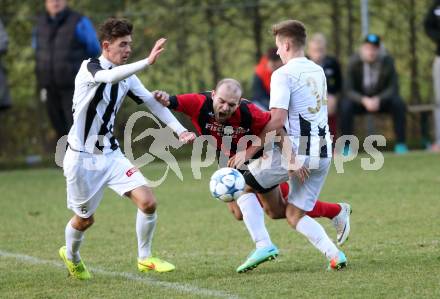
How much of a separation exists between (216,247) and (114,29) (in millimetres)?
2005

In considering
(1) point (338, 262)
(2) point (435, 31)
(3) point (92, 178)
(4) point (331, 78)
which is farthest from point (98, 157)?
(2) point (435, 31)

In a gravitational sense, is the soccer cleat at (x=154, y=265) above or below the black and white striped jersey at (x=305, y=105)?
below

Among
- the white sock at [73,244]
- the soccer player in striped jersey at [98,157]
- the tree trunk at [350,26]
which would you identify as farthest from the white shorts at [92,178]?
the tree trunk at [350,26]

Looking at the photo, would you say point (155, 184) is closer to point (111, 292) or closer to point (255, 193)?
point (255, 193)

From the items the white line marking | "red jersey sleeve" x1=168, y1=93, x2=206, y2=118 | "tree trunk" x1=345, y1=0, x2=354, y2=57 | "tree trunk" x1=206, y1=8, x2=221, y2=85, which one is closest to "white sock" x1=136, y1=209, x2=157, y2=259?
the white line marking

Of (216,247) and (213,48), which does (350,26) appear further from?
(216,247)

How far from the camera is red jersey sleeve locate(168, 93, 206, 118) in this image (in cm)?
656

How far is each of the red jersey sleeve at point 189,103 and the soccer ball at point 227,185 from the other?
18.0 inches

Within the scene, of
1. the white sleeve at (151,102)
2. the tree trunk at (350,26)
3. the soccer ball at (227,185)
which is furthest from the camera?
the tree trunk at (350,26)

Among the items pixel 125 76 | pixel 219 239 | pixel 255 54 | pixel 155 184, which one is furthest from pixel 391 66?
pixel 125 76

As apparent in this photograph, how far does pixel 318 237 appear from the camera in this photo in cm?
638

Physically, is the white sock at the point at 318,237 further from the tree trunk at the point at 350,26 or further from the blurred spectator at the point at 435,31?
the tree trunk at the point at 350,26

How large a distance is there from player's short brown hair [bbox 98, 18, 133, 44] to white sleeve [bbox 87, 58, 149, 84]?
23cm

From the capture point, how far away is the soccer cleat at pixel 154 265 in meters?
6.52
